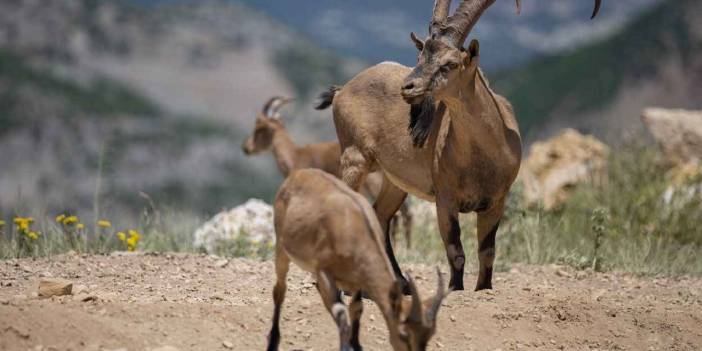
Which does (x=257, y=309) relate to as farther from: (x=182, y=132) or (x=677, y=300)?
(x=182, y=132)

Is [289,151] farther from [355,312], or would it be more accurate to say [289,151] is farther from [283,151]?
[355,312]

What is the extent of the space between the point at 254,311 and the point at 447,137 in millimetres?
2373

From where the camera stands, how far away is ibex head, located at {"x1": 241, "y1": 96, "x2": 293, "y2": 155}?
62.6 ft

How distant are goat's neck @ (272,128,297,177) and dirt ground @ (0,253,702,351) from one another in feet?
26.3

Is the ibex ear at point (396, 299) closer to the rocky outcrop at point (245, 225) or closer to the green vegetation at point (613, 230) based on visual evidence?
the green vegetation at point (613, 230)

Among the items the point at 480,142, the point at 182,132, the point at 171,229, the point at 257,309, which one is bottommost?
the point at 257,309

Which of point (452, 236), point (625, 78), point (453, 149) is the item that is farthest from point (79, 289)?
point (625, 78)

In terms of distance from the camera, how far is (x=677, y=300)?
9.17 m

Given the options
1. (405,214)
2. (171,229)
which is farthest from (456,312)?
(405,214)

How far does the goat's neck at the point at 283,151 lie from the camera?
58.5ft

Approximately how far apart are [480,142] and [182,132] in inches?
2412

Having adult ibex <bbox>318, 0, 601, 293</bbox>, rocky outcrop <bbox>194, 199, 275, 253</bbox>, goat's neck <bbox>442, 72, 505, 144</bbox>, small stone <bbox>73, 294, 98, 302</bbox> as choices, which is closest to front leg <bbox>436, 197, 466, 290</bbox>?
adult ibex <bbox>318, 0, 601, 293</bbox>

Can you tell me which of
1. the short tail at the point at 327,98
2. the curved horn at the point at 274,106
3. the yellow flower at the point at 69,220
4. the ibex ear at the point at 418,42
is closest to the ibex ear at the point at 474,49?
the ibex ear at the point at 418,42

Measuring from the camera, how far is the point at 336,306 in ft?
18.6
